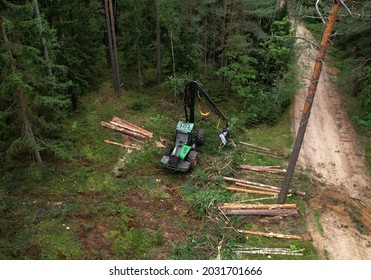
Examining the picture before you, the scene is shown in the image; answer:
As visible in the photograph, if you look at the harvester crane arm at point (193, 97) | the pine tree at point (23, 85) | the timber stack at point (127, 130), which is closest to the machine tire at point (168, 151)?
the harvester crane arm at point (193, 97)

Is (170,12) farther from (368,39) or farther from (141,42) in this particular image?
(368,39)

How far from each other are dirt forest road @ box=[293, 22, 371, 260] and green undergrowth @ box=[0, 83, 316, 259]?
0.96 meters

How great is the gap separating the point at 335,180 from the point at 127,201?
11830mm

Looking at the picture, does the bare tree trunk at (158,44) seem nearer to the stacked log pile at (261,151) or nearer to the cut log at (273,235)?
the stacked log pile at (261,151)

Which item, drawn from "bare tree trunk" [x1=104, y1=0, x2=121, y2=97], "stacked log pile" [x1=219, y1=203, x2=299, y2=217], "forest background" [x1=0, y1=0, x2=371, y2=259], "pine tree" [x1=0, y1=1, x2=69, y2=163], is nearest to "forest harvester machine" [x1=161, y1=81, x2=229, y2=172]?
"forest background" [x1=0, y1=0, x2=371, y2=259]

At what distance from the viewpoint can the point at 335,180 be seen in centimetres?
1847

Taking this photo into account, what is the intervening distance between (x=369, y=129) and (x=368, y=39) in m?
6.38

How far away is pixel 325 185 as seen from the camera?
18.0 m

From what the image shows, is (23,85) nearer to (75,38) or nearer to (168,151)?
(168,151)

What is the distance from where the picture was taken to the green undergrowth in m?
12.9

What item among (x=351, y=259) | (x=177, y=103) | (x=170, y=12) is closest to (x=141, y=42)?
(x=170, y=12)

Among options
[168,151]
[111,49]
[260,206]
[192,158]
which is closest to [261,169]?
[260,206]

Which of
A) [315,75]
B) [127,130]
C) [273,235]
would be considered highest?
[315,75]

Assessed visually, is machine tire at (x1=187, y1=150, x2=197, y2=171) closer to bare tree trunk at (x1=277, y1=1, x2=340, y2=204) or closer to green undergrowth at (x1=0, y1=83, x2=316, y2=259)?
green undergrowth at (x1=0, y1=83, x2=316, y2=259)
